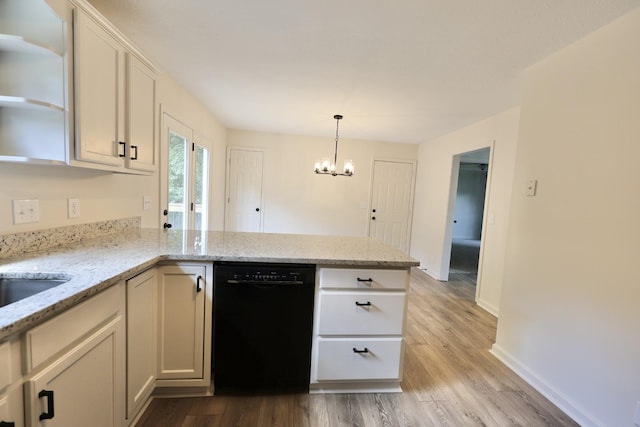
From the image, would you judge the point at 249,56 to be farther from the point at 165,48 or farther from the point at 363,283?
the point at 363,283

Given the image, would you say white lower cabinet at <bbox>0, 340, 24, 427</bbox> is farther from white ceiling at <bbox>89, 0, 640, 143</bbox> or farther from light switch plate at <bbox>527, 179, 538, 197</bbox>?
light switch plate at <bbox>527, 179, 538, 197</bbox>

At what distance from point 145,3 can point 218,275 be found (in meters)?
1.66

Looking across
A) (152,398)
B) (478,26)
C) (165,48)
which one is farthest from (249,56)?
(152,398)

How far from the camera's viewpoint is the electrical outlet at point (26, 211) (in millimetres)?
1333

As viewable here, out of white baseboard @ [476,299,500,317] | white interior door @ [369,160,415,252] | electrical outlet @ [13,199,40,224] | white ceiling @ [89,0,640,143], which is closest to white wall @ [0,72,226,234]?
electrical outlet @ [13,199,40,224]

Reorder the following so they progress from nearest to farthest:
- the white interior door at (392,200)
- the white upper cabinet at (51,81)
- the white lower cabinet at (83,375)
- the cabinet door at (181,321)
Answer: the white lower cabinet at (83,375) < the white upper cabinet at (51,81) < the cabinet door at (181,321) < the white interior door at (392,200)

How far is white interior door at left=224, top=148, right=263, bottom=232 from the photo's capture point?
5.02 metres

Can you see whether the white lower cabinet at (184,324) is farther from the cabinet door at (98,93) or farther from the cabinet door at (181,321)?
the cabinet door at (98,93)

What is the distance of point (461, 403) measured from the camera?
181 centimetres

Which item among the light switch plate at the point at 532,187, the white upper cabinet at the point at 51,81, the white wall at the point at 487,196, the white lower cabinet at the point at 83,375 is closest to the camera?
the white lower cabinet at the point at 83,375

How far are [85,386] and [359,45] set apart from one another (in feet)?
7.77

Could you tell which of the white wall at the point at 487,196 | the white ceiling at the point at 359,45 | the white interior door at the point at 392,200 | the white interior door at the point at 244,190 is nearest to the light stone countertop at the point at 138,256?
the white ceiling at the point at 359,45

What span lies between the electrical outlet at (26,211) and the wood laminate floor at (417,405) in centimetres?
121

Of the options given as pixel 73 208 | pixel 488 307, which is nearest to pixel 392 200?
pixel 488 307
